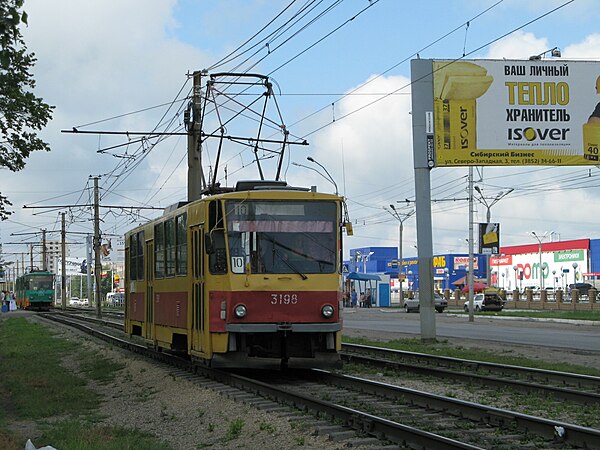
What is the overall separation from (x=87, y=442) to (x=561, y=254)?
104 metres

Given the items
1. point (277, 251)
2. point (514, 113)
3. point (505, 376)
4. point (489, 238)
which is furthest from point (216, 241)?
point (489, 238)

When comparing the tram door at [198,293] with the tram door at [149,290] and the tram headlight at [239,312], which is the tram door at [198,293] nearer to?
the tram headlight at [239,312]

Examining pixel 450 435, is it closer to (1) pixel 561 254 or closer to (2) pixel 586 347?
(2) pixel 586 347

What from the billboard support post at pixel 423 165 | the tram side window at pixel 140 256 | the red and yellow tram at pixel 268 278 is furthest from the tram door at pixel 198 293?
the billboard support post at pixel 423 165

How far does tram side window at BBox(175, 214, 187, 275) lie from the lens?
1669 cm

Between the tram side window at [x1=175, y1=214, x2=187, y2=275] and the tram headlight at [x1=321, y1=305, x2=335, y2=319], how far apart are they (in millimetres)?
2974

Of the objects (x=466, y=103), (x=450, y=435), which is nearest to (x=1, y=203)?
(x=450, y=435)

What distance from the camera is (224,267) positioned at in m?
14.7

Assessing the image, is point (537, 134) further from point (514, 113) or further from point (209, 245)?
point (209, 245)

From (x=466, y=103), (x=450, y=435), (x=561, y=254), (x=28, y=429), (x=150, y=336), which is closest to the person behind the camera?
(x=450, y=435)

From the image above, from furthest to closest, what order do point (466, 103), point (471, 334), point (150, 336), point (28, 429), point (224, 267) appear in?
point (471, 334) → point (466, 103) → point (150, 336) → point (224, 267) → point (28, 429)

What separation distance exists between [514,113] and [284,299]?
1449cm

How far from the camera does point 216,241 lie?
14.9 metres

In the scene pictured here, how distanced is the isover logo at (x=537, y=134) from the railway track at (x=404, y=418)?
45.3 ft
